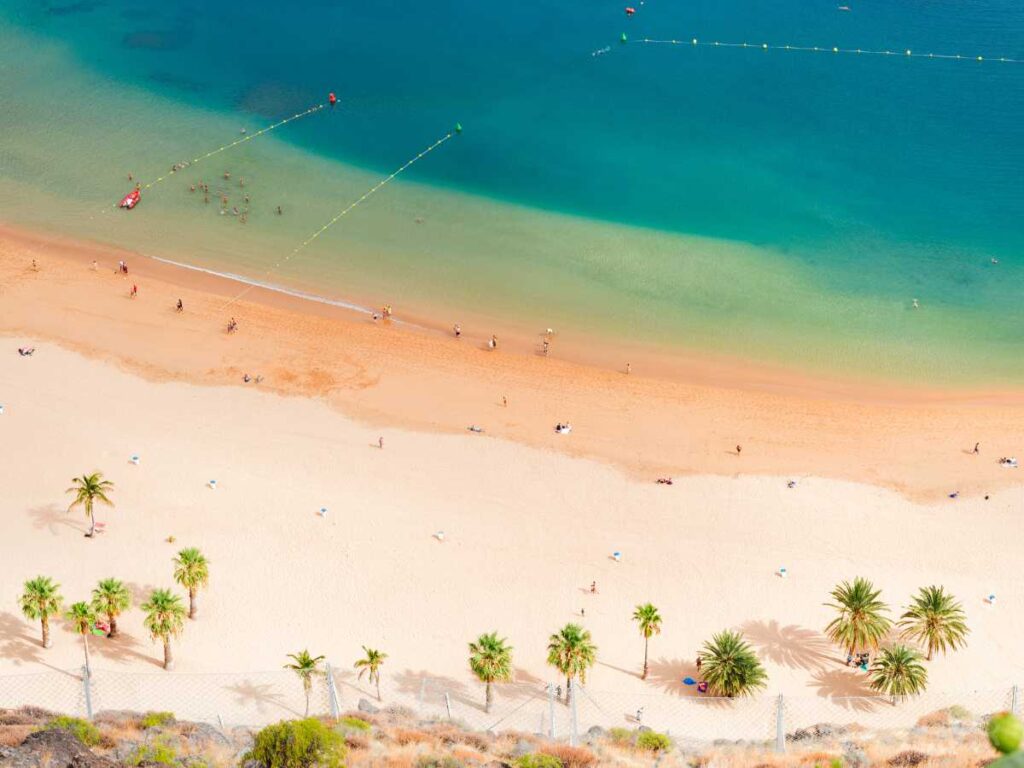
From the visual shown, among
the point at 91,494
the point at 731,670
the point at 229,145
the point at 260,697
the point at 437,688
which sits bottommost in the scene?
the point at 437,688

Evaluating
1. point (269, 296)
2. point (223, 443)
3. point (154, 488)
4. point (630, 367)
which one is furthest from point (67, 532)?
point (630, 367)

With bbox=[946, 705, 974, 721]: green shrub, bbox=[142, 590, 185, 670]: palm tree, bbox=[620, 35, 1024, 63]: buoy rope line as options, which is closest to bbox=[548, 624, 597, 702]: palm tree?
bbox=[946, 705, 974, 721]: green shrub

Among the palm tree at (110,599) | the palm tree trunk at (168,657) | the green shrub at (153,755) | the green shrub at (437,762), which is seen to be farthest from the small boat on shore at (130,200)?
the green shrub at (437,762)

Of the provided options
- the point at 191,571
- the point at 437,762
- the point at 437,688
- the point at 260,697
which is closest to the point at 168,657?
the point at 191,571

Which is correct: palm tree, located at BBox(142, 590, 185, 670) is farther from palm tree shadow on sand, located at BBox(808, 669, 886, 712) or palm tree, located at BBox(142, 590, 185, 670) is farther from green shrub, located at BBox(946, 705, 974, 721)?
green shrub, located at BBox(946, 705, 974, 721)

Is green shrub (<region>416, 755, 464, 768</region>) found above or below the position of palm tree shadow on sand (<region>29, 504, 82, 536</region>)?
above

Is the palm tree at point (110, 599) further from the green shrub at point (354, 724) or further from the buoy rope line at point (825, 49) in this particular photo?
the buoy rope line at point (825, 49)

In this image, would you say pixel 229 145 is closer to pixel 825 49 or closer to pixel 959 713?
pixel 825 49
